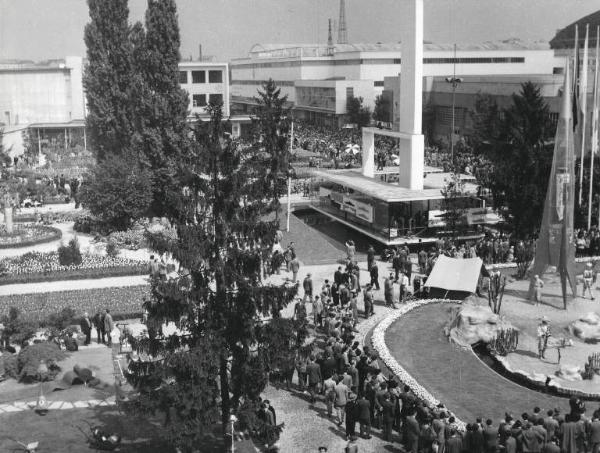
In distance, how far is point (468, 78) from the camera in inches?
2965

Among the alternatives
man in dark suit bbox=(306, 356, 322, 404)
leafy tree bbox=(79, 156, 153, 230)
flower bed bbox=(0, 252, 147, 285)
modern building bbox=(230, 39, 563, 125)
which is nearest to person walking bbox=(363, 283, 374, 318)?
man in dark suit bbox=(306, 356, 322, 404)

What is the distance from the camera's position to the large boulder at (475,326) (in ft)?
70.1

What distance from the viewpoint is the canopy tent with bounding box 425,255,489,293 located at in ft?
85.4

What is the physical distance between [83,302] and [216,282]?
46.7 ft

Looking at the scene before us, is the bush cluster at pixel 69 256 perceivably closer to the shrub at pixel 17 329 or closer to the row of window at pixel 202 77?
the shrub at pixel 17 329

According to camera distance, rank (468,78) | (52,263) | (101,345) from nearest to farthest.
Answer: (101,345)
(52,263)
(468,78)

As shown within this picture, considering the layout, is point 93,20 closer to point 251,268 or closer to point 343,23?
point 251,268

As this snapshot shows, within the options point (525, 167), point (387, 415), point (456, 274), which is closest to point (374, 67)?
point (525, 167)

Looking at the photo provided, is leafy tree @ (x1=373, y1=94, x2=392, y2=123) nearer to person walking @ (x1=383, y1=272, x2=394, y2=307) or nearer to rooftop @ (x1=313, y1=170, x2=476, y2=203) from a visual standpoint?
rooftop @ (x1=313, y1=170, x2=476, y2=203)

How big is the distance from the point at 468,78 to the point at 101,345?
59.3 meters

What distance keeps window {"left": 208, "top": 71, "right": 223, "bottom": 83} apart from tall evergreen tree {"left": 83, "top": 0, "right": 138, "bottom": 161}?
31.3 m

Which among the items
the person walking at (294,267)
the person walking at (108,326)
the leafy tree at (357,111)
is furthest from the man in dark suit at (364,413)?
the leafy tree at (357,111)

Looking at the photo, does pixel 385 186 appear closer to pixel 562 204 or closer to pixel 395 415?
pixel 562 204

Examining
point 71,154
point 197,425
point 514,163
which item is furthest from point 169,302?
point 71,154
